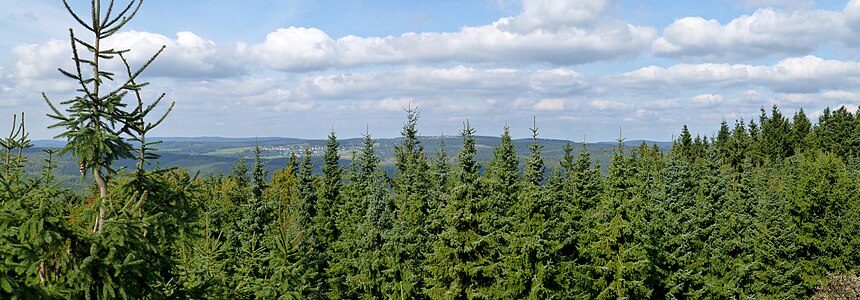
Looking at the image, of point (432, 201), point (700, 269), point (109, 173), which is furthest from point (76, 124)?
point (700, 269)

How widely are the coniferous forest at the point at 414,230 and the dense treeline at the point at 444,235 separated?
6 centimetres

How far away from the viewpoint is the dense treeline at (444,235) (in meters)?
8.64

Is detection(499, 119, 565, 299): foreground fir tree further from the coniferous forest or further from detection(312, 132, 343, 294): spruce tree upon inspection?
detection(312, 132, 343, 294): spruce tree

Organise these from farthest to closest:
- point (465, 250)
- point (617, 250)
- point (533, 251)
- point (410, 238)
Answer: point (410, 238) < point (617, 250) < point (533, 251) < point (465, 250)

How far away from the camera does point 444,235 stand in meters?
23.9

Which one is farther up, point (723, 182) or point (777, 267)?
point (723, 182)

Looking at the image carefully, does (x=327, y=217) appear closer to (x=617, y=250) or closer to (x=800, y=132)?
(x=617, y=250)

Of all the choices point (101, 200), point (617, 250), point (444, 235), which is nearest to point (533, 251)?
point (444, 235)

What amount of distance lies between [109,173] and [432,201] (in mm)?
25451

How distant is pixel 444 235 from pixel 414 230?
7.84 metres

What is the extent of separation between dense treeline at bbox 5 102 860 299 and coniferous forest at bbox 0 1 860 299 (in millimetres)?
63

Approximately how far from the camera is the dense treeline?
28.3 ft

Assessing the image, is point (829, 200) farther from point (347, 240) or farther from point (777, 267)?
point (347, 240)

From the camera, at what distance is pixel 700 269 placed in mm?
31625
